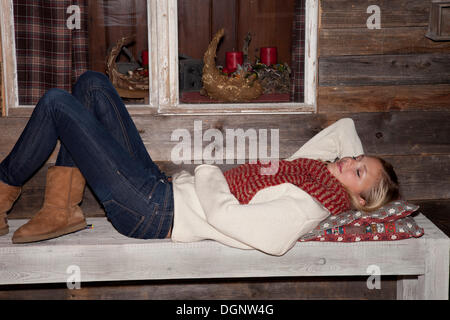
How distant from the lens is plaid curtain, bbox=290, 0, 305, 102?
8.30ft

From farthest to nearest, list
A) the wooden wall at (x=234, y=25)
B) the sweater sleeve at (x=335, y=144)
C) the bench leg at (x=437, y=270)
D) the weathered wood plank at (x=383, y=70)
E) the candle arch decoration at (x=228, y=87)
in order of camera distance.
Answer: the wooden wall at (x=234, y=25) < the candle arch decoration at (x=228, y=87) < the weathered wood plank at (x=383, y=70) < the sweater sleeve at (x=335, y=144) < the bench leg at (x=437, y=270)

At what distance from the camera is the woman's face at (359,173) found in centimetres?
214

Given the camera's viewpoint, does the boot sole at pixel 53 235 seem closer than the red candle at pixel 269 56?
Yes

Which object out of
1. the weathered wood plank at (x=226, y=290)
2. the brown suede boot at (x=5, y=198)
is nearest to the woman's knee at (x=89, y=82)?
the brown suede boot at (x=5, y=198)

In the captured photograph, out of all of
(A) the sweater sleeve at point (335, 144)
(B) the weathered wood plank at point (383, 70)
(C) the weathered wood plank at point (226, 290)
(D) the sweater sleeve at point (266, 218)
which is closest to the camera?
(D) the sweater sleeve at point (266, 218)

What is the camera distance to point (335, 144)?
2.40 metres

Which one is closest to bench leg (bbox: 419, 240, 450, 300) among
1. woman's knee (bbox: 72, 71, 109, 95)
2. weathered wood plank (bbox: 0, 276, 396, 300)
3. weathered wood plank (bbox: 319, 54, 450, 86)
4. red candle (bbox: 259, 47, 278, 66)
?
weathered wood plank (bbox: 0, 276, 396, 300)

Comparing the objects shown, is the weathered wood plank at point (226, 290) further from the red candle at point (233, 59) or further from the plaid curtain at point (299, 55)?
the red candle at point (233, 59)

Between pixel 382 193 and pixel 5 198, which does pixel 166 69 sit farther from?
pixel 382 193

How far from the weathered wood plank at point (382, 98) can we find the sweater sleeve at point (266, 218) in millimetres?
714

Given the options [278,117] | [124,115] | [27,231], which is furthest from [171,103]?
[27,231]

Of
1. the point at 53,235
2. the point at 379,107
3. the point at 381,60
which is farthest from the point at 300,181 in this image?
the point at 53,235

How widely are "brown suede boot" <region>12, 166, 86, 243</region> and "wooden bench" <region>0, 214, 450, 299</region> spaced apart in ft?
0.16

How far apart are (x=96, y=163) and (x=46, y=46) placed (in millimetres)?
816
